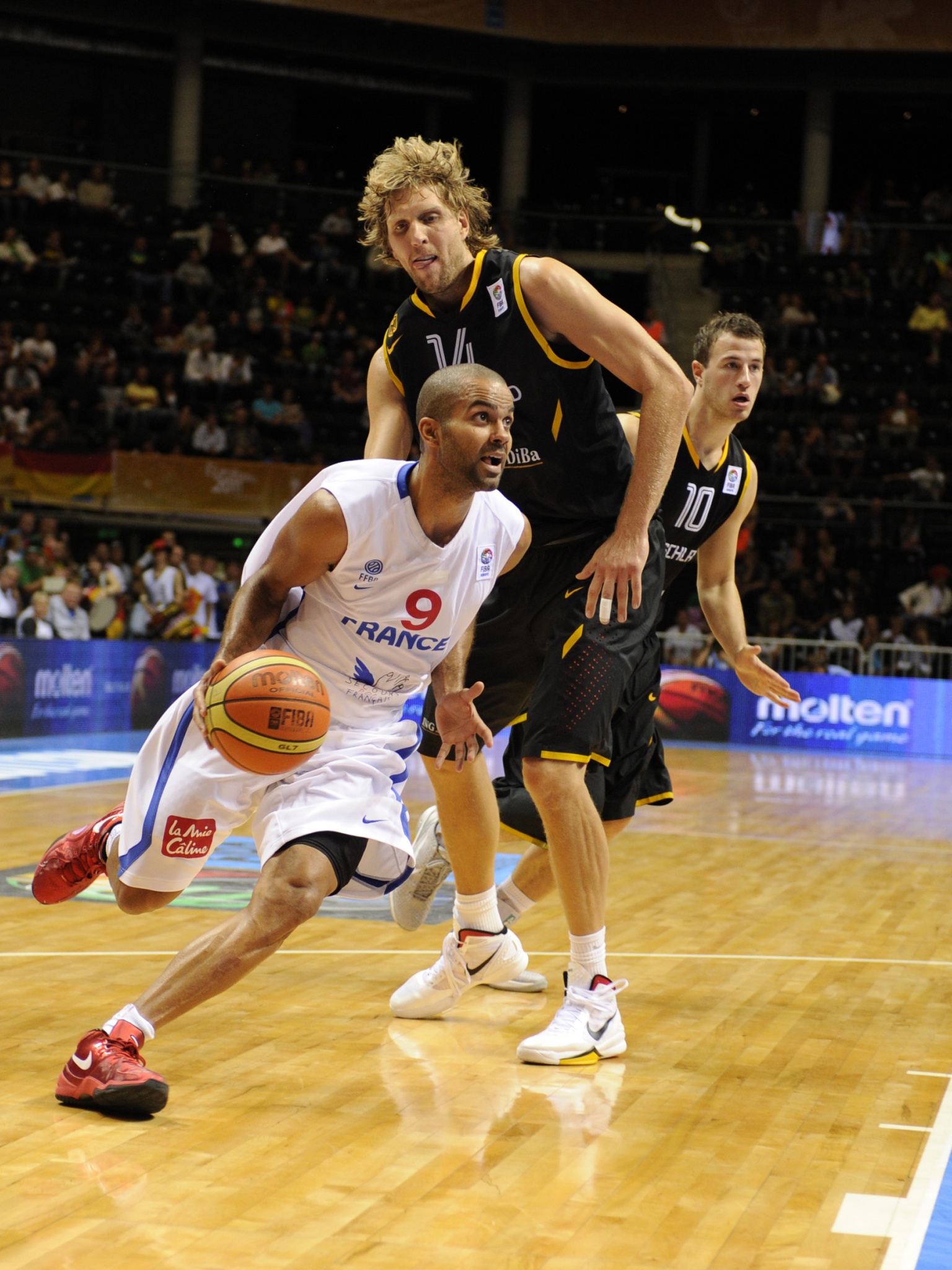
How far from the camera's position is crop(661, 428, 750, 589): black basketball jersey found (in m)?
4.72

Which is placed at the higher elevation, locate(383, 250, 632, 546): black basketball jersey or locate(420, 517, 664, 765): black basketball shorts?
locate(383, 250, 632, 546): black basketball jersey

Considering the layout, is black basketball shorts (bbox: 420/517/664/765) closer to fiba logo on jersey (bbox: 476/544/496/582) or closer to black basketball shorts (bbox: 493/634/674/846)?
black basketball shorts (bbox: 493/634/674/846)

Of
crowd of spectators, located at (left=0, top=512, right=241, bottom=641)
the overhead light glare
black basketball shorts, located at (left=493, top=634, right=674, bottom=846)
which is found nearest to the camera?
black basketball shorts, located at (left=493, top=634, right=674, bottom=846)

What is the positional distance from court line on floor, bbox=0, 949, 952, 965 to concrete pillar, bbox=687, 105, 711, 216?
2351cm

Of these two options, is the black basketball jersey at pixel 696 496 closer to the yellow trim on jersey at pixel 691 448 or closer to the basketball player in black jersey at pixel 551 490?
the yellow trim on jersey at pixel 691 448

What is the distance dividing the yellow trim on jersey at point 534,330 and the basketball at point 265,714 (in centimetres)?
A: 114

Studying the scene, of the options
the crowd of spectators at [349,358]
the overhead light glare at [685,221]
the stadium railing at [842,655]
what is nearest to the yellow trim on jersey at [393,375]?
the crowd of spectators at [349,358]

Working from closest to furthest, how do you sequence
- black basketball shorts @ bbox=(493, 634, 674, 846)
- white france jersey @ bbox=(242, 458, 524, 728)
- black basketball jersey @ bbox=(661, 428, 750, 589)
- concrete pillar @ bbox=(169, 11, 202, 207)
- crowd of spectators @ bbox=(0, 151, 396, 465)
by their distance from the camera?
1. white france jersey @ bbox=(242, 458, 524, 728)
2. black basketball shorts @ bbox=(493, 634, 674, 846)
3. black basketball jersey @ bbox=(661, 428, 750, 589)
4. crowd of spectators @ bbox=(0, 151, 396, 465)
5. concrete pillar @ bbox=(169, 11, 202, 207)

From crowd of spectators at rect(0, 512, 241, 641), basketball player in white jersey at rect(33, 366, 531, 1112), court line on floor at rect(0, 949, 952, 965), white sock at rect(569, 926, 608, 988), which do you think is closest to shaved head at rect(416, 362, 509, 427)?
basketball player in white jersey at rect(33, 366, 531, 1112)

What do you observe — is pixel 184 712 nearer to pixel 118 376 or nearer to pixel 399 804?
pixel 399 804

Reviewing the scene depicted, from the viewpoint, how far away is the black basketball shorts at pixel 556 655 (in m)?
4.00

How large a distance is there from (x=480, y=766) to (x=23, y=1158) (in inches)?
68.6

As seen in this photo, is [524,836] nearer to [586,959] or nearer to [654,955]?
[654,955]

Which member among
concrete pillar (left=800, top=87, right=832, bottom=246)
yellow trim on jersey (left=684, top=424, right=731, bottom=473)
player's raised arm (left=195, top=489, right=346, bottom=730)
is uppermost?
concrete pillar (left=800, top=87, right=832, bottom=246)
